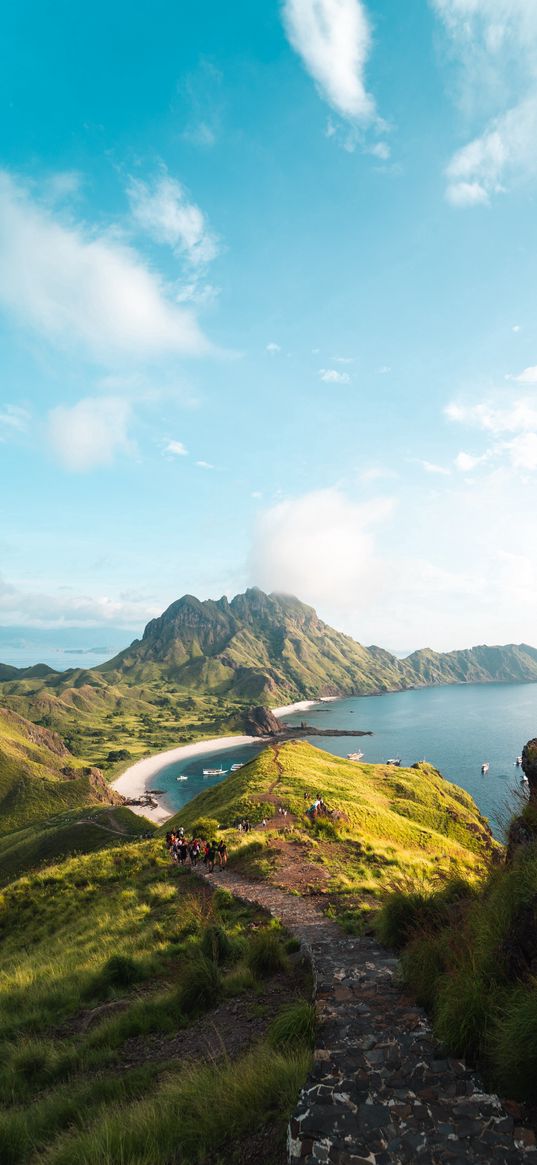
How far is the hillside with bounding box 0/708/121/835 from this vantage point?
11225 cm

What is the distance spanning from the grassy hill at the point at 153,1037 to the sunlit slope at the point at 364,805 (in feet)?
47.1

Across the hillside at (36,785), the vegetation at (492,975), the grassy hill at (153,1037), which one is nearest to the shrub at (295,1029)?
the grassy hill at (153,1037)

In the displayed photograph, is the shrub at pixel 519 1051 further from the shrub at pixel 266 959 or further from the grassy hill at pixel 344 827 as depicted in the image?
the shrub at pixel 266 959

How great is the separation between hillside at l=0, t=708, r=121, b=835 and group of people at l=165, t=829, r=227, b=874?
297 feet

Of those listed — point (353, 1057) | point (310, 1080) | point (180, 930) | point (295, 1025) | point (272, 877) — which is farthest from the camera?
point (272, 877)

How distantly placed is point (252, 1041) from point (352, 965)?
3316 millimetres

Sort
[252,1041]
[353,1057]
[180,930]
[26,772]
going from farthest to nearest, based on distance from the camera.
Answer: [26,772]
[180,930]
[252,1041]
[353,1057]

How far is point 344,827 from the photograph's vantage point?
39250 millimetres

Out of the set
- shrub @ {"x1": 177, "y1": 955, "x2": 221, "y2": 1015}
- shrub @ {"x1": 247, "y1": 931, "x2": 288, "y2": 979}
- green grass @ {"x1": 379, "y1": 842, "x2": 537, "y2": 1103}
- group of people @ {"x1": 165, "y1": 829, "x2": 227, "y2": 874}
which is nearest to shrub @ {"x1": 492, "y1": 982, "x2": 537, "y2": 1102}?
green grass @ {"x1": 379, "y1": 842, "x2": 537, "y2": 1103}

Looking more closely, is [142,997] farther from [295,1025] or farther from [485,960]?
[485,960]

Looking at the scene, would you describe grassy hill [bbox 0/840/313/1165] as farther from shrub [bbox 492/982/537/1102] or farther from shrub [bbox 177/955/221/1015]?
shrub [bbox 492/982/537/1102]

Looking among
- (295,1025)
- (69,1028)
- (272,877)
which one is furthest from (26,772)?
(295,1025)

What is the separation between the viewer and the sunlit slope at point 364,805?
1528 inches

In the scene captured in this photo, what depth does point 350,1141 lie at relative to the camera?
6379 mm
